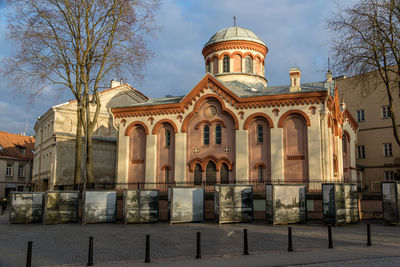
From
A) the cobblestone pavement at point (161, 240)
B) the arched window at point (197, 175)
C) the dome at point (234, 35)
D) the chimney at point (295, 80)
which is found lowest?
the cobblestone pavement at point (161, 240)

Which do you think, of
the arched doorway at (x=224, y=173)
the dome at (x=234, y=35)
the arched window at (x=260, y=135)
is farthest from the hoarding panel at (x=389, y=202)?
the dome at (x=234, y=35)

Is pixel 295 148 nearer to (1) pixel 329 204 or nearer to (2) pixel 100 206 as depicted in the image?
(1) pixel 329 204

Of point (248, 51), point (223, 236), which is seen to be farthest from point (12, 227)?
point (248, 51)

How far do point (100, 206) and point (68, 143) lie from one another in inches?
724

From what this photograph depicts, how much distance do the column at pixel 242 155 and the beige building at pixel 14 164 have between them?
33008mm

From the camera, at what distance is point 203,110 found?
95.1ft

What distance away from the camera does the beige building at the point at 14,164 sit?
50.2 metres

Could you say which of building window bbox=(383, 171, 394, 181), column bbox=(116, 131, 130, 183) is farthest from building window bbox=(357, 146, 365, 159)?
column bbox=(116, 131, 130, 183)

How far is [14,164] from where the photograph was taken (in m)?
51.7

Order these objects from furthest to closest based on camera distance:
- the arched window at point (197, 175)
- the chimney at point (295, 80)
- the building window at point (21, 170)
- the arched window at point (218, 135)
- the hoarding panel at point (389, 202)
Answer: the building window at point (21, 170)
the arched window at point (218, 135)
the arched window at point (197, 175)
the chimney at point (295, 80)
the hoarding panel at point (389, 202)

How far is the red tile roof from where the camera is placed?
52.0m

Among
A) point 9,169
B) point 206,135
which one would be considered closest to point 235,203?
point 206,135

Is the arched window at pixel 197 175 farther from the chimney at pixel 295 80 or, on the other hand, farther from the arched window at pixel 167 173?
the chimney at pixel 295 80

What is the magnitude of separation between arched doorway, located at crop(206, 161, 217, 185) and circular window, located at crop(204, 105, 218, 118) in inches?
138
